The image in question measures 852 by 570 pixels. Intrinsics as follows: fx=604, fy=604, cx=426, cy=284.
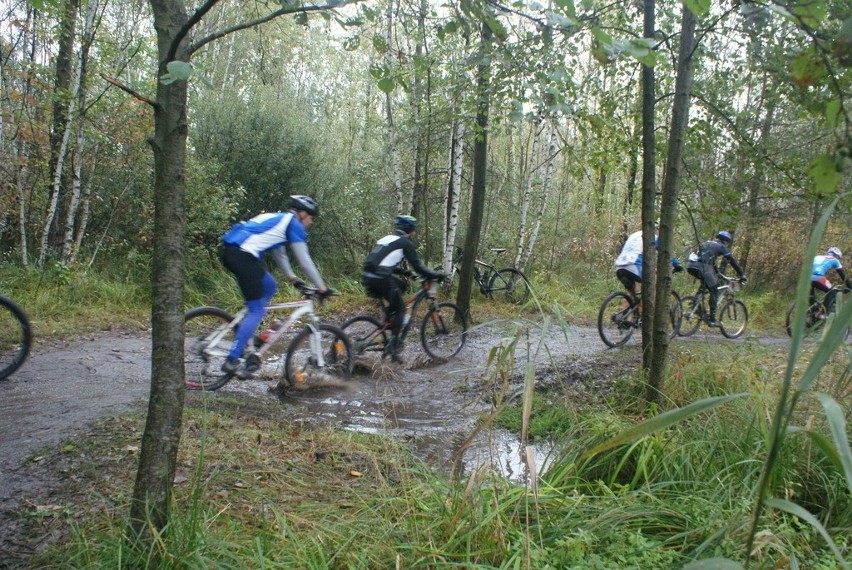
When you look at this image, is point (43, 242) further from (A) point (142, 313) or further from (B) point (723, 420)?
(B) point (723, 420)

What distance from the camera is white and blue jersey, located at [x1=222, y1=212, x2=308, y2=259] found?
632 cm

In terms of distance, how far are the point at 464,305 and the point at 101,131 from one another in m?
7.80

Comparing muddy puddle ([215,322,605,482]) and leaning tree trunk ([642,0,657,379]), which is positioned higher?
leaning tree trunk ([642,0,657,379])

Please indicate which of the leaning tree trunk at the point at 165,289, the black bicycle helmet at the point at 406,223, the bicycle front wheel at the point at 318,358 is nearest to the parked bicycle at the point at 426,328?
the bicycle front wheel at the point at 318,358

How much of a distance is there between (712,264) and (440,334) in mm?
5813

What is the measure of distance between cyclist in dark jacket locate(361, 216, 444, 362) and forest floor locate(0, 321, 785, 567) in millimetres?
580

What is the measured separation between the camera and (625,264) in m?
10.3

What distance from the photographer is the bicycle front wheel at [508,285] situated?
48.5 feet

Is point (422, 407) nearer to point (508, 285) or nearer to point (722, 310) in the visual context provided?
point (722, 310)

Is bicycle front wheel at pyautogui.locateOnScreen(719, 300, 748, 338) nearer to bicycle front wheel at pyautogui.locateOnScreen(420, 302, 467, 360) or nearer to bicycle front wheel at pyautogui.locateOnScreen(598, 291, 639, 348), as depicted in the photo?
bicycle front wheel at pyautogui.locateOnScreen(598, 291, 639, 348)

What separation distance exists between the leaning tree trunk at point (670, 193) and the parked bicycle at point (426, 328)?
10.1 feet

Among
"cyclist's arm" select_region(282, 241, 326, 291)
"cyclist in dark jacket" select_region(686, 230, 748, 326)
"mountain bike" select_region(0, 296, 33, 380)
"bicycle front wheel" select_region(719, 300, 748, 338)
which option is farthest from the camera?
"bicycle front wheel" select_region(719, 300, 748, 338)

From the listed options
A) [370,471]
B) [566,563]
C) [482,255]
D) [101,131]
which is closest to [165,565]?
[566,563]

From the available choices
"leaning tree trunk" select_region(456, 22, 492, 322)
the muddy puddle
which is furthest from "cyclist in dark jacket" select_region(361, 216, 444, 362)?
"leaning tree trunk" select_region(456, 22, 492, 322)
